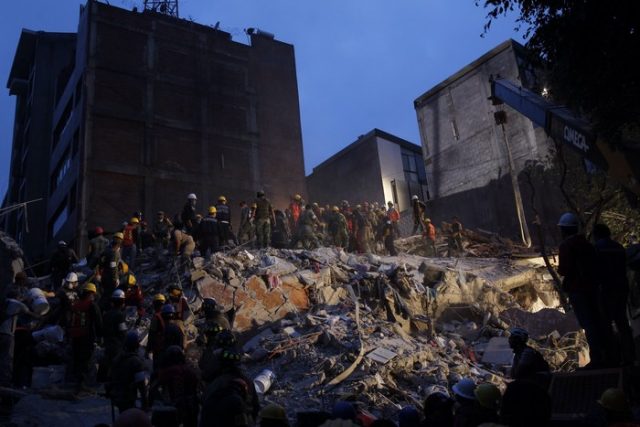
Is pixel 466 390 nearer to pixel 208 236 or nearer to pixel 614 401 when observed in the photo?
pixel 614 401

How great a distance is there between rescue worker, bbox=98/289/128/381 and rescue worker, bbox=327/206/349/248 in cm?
915

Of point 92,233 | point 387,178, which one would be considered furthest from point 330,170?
point 92,233

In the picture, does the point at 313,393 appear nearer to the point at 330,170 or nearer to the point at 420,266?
the point at 420,266

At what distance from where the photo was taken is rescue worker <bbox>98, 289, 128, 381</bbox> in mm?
7402

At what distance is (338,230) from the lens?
53.2 feet

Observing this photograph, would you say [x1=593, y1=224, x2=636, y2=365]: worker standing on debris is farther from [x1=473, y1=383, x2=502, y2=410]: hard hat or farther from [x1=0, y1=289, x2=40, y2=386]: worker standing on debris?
[x1=0, y1=289, x2=40, y2=386]: worker standing on debris

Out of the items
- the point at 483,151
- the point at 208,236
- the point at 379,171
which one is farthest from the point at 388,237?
the point at 379,171

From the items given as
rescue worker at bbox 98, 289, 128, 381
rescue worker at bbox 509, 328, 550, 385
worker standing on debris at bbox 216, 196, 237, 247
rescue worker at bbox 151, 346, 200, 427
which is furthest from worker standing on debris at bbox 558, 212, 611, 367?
worker standing on debris at bbox 216, 196, 237, 247

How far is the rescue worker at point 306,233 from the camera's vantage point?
15.5 meters

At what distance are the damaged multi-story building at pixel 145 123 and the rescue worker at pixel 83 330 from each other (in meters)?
13.5

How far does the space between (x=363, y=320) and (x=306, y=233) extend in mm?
5110

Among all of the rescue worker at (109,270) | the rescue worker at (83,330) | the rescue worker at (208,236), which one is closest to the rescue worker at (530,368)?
the rescue worker at (83,330)

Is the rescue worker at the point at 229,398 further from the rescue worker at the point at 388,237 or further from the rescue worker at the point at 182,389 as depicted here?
the rescue worker at the point at 388,237

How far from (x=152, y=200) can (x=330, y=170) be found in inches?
562
